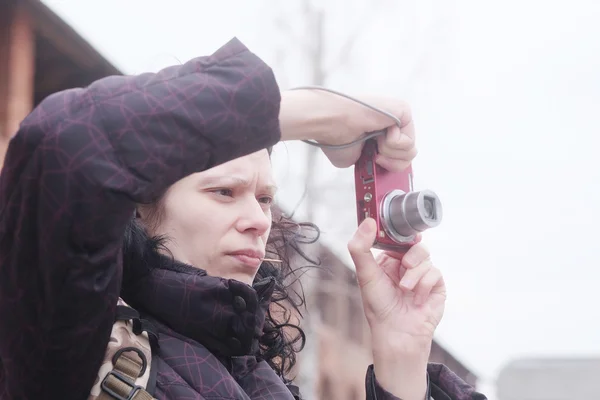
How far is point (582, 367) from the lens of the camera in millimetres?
21531

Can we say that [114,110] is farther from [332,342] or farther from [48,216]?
[332,342]

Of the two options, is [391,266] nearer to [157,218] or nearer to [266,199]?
[266,199]

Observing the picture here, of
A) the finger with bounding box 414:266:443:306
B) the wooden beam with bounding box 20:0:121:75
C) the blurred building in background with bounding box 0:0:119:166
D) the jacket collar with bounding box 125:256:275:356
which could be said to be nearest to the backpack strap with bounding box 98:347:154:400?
the jacket collar with bounding box 125:256:275:356

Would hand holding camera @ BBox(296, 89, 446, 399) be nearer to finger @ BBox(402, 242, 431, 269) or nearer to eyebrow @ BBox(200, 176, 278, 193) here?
finger @ BBox(402, 242, 431, 269)

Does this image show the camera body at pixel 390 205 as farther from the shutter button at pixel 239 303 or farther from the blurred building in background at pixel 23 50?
the blurred building in background at pixel 23 50

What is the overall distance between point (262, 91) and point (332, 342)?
11073 millimetres

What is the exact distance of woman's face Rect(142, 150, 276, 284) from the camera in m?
1.35

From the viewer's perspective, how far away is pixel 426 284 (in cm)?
161

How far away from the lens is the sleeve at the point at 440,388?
1.59 meters

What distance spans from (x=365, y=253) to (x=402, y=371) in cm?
27

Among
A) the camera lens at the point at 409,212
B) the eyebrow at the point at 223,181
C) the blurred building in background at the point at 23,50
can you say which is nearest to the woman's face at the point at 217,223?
the eyebrow at the point at 223,181

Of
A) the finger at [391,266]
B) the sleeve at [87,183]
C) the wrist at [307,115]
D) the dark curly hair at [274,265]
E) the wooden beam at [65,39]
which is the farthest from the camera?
the wooden beam at [65,39]

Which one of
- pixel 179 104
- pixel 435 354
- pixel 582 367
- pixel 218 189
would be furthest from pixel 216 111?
pixel 582 367

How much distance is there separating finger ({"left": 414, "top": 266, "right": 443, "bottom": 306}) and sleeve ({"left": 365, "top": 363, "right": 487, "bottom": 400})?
0.17 m
